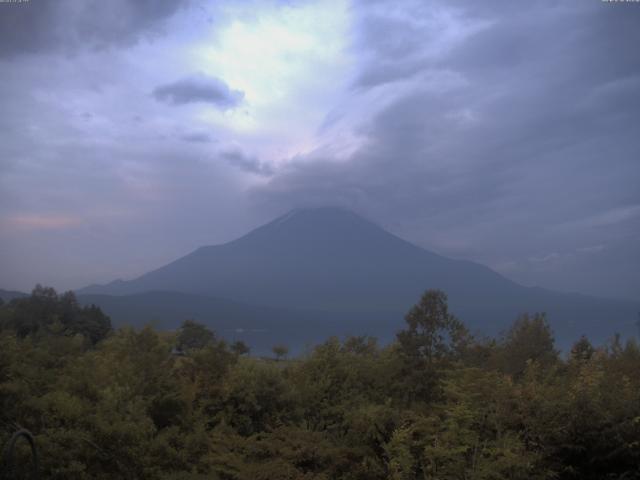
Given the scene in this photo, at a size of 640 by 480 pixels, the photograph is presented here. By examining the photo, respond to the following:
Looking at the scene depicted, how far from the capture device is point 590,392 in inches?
316

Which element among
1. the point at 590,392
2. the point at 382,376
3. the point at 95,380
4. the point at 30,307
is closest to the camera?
the point at 590,392

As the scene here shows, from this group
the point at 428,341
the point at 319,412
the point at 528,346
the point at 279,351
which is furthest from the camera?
the point at 528,346

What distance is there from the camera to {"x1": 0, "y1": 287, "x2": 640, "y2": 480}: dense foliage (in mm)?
7000

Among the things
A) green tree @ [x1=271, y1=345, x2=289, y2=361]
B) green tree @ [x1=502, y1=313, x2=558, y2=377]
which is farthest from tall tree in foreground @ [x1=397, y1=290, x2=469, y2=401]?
green tree @ [x1=502, y1=313, x2=558, y2=377]

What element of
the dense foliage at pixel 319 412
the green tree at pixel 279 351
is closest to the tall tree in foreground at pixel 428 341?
the dense foliage at pixel 319 412

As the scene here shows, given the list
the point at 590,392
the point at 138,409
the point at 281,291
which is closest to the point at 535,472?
the point at 590,392

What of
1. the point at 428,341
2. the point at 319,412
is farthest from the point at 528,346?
the point at 319,412

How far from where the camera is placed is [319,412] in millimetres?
10820

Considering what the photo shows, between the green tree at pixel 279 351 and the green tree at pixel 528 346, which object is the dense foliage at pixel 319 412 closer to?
the green tree at pixel 279 351

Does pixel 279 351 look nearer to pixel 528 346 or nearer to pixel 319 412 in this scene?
pixel 319 412

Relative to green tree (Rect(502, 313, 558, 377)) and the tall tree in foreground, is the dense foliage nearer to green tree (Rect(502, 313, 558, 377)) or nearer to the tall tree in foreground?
the tall tree in foreground

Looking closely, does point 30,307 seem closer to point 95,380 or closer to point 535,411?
point 95,380

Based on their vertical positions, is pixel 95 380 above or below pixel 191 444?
above

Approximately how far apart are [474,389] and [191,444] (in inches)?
177
